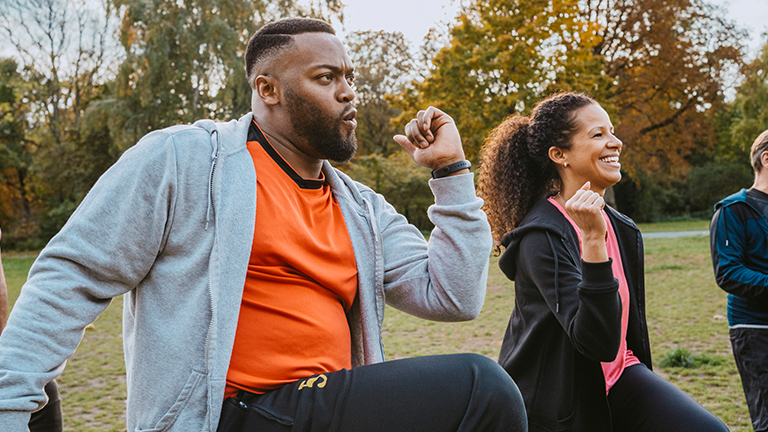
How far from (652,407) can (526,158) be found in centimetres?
147

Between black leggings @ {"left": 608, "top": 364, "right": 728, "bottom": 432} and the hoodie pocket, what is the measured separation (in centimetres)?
182

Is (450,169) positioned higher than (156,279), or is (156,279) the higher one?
(450,169)

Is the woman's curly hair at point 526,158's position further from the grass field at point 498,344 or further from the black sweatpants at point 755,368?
the grass field at point 498,344

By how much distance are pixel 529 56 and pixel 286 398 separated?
17830 millimetres

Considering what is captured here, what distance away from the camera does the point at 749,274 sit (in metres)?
3.80

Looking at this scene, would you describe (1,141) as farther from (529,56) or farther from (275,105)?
(275,105)

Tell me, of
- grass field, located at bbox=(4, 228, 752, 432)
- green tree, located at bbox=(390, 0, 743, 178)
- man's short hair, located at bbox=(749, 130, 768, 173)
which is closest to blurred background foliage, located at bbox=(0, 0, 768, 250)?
green tree, located at bbox=(390, 0, 743, 178)

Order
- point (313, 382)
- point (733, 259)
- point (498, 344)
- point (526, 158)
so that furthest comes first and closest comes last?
point (498, 344) < point (733, 259) < point (526, 158) < point (313, 382)

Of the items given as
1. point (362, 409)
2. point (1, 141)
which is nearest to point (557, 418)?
point (362, 409)

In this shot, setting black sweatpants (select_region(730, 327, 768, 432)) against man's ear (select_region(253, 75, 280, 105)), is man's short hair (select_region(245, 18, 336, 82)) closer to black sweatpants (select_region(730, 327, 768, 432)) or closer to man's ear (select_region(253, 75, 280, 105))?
man's ear (select_region(253, 75, 280, 105))

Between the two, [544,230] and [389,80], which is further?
[389,80]

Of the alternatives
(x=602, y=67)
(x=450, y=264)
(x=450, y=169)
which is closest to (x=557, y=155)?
(x=450, y=169)

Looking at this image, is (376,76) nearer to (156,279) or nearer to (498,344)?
(498,344)

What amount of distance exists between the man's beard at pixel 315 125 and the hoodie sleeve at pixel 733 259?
3.06m
